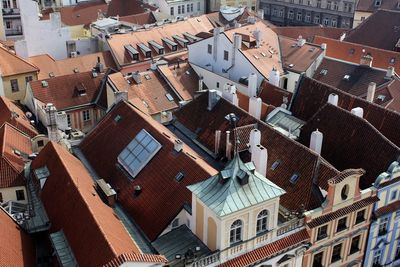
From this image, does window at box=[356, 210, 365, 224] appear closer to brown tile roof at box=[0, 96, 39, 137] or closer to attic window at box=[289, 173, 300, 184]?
attic window at box=[289, 173, 300, 184]

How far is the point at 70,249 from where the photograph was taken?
1337 inches

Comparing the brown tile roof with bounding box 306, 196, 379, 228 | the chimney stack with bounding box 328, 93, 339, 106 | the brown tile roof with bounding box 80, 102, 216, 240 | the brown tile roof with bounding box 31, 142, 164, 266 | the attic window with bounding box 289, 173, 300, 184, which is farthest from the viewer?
the chimney stack with bounding box 328, 93, 339, 106

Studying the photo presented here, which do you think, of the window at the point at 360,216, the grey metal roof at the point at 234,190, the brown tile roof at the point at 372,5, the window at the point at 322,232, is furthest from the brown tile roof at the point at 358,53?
the grey metal roof at the point at 234,190

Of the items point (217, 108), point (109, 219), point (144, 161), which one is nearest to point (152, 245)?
point (109, 219)

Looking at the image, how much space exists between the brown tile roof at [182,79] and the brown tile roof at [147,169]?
740 inches

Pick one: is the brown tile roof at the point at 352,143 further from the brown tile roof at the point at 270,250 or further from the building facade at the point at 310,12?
the building facade at the point at 310,12

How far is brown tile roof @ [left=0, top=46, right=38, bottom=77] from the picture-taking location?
6675 cm

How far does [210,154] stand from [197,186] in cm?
1339

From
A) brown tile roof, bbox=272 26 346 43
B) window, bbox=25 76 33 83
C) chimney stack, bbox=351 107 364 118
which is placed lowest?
window, bbox=25 76 33 83

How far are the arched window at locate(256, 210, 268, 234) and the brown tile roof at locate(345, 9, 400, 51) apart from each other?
60153mm

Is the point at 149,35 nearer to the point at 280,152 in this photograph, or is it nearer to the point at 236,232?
the point at 280,152

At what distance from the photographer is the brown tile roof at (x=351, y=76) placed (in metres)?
62.7

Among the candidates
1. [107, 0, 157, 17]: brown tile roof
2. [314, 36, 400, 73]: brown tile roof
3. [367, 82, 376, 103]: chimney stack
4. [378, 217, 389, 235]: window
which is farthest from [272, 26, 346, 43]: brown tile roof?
[378, 217, 389, 235]: window

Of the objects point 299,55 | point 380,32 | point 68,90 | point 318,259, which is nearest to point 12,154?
point 68,90
